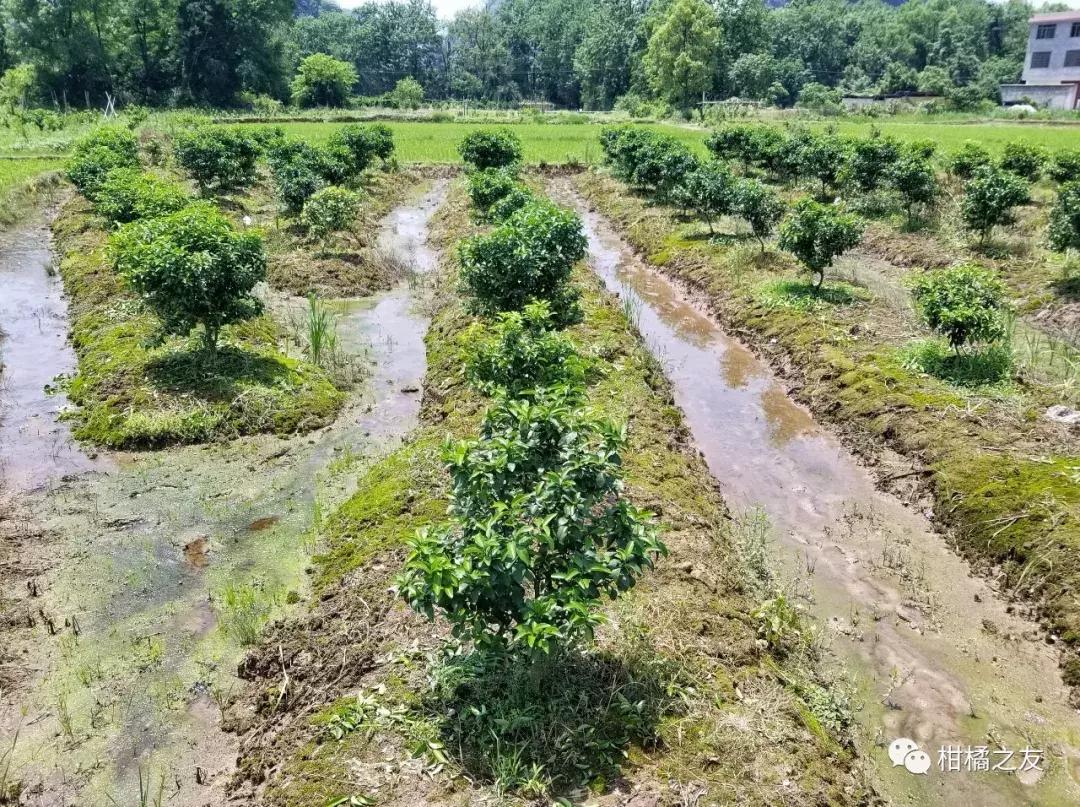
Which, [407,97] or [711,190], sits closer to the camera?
[711,190]

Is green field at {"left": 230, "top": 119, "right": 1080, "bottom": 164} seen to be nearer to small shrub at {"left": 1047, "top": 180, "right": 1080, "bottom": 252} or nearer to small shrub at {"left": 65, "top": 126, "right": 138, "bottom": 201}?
small shrub at {"left": 65, "top": 126, "right": 138, "bottom": 201}

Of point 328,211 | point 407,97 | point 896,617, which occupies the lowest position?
point 896,617

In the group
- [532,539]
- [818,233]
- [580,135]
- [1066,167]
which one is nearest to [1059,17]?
[580,135]

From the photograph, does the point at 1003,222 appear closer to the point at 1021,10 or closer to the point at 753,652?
the point at 753,652

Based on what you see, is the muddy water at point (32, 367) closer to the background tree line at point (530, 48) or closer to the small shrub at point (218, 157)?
the small shrub at point (218, 157)

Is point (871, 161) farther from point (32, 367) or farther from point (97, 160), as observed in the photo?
point (97, 160)

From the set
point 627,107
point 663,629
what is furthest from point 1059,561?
point 627,107
